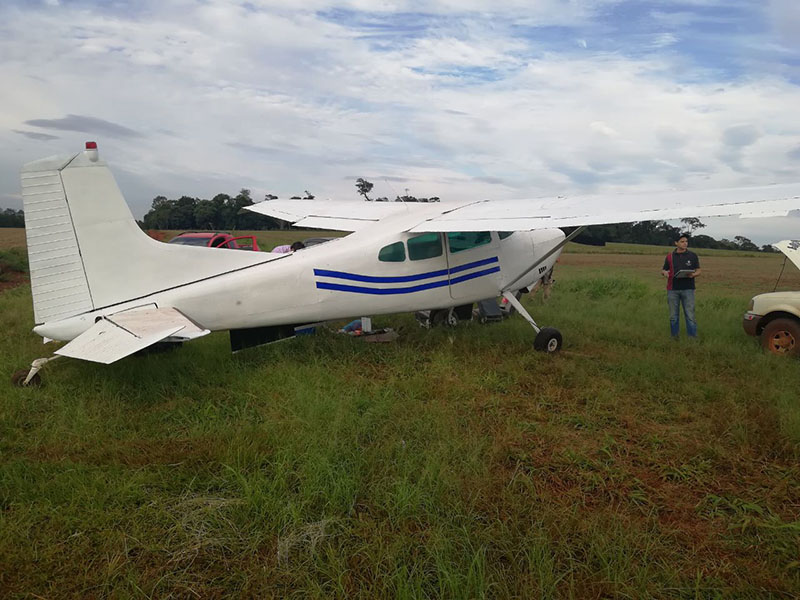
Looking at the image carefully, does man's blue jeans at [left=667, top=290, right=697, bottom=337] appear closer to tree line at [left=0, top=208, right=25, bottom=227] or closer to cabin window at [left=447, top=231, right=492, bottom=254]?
cabin window at [left=447, top=231, right=492, bottom=254]

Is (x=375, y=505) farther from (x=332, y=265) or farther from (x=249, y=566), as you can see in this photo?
(x=332, y=265)

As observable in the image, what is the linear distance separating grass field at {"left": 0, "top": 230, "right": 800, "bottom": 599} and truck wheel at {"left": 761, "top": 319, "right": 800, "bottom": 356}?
1344 mm

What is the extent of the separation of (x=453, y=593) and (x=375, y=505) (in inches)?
31.7

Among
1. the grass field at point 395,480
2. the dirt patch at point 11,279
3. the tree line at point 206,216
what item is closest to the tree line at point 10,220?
the tree line at point 206,216

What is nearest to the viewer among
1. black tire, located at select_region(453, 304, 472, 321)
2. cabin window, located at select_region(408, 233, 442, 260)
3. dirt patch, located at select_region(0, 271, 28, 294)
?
cabin window, located at select_region(408, 233, 442, 260)

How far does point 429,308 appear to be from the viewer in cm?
665

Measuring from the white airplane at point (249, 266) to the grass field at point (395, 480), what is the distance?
0.64 meters

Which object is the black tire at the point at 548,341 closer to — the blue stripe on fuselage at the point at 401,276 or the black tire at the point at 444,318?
the blue stripe on fuselage at the point at 401,276

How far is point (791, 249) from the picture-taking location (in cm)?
677

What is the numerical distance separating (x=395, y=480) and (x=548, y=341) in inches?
161

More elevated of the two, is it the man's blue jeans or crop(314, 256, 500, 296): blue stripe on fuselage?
crop(314, 256, 500, 296): blue stripe on fuselage

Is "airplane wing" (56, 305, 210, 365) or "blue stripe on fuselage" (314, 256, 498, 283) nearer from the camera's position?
"airplane wing" (56, 305, 210, 365)

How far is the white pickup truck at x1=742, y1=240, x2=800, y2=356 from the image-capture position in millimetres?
6652

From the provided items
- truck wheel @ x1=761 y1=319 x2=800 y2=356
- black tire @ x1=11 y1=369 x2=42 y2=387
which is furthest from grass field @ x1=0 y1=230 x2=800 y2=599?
truck wheel @ x1=761 y1=319 x2=800 y2=356
